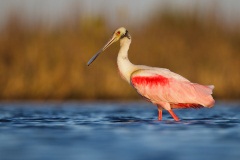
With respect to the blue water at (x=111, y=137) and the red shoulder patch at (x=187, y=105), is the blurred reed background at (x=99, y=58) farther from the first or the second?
the red shoulder patch at (x=187, y=105)

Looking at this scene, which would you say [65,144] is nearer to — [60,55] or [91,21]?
[60,55]

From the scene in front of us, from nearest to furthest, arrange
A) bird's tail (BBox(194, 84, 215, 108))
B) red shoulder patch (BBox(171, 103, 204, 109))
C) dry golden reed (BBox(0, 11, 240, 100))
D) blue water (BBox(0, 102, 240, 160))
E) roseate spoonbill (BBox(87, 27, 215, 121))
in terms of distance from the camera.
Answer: blue water (BBox(0, 102, 240, 160)) → bird's tail (BBox(194, 84, 215, 108)) → roseate spoonbill (BBox(87, 27, 215, 121)) → red shoulder patch (BBox(171, 103, 204, 109)) → dry golden reed (BBox(0, 11, 240, 100))

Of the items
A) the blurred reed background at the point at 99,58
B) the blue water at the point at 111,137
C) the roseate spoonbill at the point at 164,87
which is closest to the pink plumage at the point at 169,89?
the roseate spoonbill at the point at 164,87

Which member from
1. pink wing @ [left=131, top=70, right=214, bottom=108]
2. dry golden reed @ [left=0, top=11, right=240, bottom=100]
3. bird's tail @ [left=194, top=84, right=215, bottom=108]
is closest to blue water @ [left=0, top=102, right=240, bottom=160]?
bird's tail @ [left=194, top=84, right=215, bottom=108]

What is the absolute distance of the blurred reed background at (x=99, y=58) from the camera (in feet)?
72.5

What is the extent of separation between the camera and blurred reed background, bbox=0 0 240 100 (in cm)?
2211

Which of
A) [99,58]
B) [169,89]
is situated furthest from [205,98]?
[99,58]

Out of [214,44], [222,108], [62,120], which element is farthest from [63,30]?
[62,120]

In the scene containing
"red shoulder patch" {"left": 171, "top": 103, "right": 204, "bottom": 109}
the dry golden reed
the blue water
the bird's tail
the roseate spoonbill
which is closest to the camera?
the blue water

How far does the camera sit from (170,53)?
75.6ft

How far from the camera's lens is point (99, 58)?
22.5m

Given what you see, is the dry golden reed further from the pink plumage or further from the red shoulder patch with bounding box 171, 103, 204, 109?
the pink plumage

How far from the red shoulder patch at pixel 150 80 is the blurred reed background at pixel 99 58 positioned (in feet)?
24.8

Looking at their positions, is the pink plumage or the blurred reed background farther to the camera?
the blurred reed background
